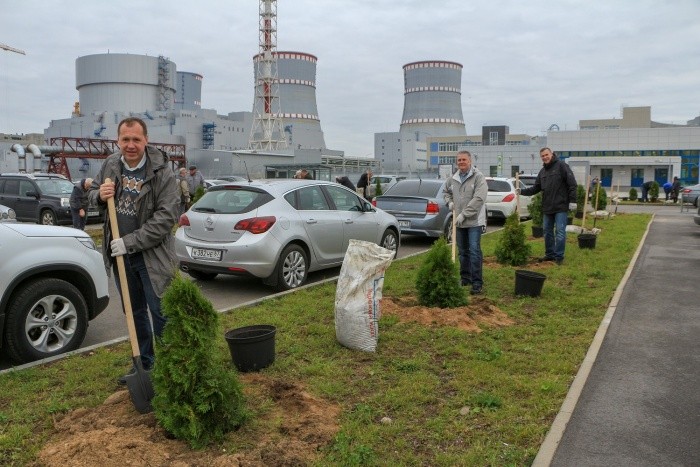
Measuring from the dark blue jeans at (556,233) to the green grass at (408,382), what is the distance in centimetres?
300

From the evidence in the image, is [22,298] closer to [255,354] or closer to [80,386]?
[80,386]

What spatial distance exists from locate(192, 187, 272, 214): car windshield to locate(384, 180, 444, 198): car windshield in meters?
6.26

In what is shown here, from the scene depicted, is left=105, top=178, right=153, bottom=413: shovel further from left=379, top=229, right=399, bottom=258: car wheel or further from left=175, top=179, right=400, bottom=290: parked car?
left=379, top=229, right=399, bottom=258: car wheel

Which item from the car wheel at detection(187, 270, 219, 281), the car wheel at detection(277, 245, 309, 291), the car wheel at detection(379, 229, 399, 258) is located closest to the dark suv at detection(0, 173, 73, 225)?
the car wheel at detection(187, 270, 219, 281)

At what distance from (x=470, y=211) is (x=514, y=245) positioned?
292cm

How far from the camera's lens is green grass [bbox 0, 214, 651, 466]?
3580mm

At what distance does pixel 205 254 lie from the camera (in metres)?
8.22

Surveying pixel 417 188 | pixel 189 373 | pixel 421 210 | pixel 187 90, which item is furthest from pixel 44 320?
pixel 187 90

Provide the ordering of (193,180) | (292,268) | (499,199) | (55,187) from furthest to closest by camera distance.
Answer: (55,187) → (193,180) → (499,199) → (292,268)

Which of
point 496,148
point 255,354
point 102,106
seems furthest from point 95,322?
point 496,148

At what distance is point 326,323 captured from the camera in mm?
6430

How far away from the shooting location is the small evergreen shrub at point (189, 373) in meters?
3.39

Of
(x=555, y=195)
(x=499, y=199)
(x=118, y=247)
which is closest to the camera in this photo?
(x=118, y=247)

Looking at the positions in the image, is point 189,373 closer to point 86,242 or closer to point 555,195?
point 86,242
